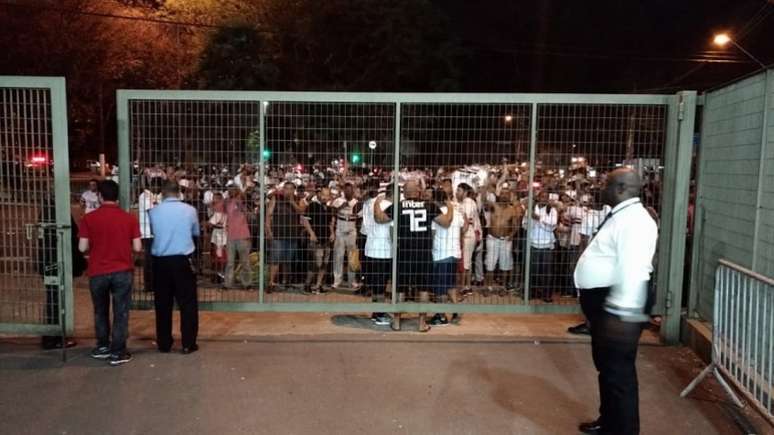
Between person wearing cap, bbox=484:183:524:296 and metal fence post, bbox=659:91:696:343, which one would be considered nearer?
metal fence post, bbox=659:91:696:343

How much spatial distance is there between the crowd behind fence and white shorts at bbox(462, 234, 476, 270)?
0.47m

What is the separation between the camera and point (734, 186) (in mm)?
6102

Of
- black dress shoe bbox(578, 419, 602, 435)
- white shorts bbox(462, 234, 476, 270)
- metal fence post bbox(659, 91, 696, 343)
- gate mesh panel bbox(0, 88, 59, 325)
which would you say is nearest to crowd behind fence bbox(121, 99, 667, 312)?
metal fence post bbox(659, 91, 696, 343)

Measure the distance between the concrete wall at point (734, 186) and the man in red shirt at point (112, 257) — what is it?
228 inches

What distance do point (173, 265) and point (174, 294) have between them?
1.08ft

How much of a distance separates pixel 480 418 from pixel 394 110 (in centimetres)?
360

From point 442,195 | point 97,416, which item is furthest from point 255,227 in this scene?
point 97,416

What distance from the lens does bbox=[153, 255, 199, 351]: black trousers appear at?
636 centimetres

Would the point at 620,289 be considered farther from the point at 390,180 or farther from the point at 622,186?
the point at 390,180

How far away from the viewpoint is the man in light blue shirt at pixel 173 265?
631 cm

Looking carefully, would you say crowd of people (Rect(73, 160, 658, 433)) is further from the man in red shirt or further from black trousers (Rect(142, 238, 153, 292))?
black trousers (Rect(142, 238, 153, 292))

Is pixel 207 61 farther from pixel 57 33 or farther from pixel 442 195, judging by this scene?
pixel 442 195

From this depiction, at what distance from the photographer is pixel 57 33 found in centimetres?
2192

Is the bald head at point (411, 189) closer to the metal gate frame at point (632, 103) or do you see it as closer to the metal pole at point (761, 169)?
the metal gate frame at point (632, 103)
